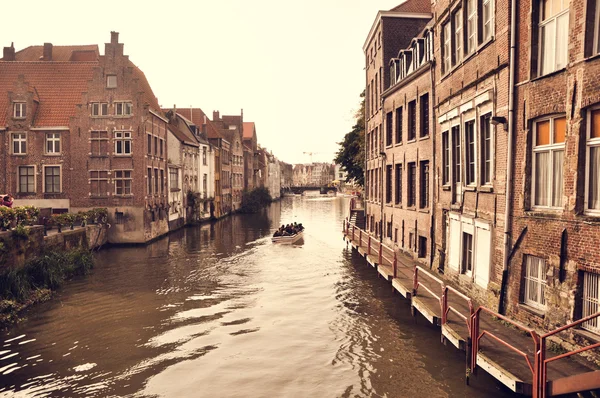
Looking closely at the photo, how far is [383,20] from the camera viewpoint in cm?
2508

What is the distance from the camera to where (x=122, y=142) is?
105ft

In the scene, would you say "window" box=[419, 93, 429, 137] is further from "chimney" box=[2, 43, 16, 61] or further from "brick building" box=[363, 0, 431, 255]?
"chimney" box=[2, 43, 16, 61]

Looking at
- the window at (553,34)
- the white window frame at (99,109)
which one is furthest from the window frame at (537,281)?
the white window frame at (99,109)

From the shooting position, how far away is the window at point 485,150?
1200 cm

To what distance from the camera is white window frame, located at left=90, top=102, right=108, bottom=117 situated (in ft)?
105

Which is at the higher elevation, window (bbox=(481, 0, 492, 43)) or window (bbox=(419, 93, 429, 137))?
window (bbox=(481, 0, 492, 43))

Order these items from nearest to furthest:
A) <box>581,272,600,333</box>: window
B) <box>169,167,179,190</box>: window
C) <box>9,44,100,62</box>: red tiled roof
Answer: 1. <box>581,272,600,333</box>: window
2. <box>169,167,179,190</box>: window
3. <box>9,44,100,62</box>: red tiled roof

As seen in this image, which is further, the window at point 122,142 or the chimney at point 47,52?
the chimney at point 47,52

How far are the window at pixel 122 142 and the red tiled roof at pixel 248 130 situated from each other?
60.0 metres

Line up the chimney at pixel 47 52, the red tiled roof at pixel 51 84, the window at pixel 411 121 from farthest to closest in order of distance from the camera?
1. the chimney at pixel 47 52
2. the red tiled roof at pixel 51 84
3. the window at pixel 411 121

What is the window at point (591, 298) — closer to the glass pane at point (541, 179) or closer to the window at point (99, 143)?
the glass pane at point (541, 179)

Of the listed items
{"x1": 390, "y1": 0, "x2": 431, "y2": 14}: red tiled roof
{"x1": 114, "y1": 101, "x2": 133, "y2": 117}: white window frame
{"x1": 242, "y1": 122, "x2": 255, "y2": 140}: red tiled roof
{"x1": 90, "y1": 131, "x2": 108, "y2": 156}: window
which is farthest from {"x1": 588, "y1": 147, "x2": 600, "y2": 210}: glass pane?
{"x1": 242, "y1": 122, "x2": 255, "y2": 140}: red tiled roof

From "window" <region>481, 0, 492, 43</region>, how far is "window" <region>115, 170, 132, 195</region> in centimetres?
2614

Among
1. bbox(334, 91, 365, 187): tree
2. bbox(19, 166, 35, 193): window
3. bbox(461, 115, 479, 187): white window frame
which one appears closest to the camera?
bbox(461, 115, 479, 187): white window frame
